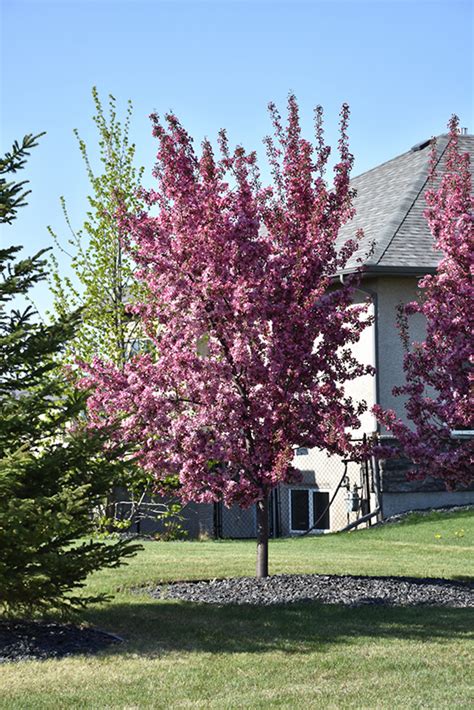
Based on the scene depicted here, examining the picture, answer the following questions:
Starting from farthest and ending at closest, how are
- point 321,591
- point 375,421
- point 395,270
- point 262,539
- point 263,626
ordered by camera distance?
point 375,421, point 395,270, point 262,539, point 321,591, point 263,626

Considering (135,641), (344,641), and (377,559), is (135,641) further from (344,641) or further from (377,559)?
(377,559)

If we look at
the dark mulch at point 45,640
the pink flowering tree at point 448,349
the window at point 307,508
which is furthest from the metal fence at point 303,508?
the dark mulch at point 45,640

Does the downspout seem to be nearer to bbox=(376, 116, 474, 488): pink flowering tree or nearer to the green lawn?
bbox=(376, 116, 474, 488): pink flowering tree

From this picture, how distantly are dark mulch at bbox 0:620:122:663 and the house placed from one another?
11.6 metres

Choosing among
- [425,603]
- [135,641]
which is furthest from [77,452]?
[425,603]

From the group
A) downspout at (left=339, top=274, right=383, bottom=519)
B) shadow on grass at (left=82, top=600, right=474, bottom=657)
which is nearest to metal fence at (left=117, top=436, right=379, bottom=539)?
downspout at (left=339, top=274, right=383, bottom=519)

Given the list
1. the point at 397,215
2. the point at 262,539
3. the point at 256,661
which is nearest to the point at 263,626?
the point at 256,661

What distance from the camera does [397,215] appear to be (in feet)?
73.2

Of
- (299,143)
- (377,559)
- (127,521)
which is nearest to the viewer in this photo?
(299,143)

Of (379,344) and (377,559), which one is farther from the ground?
(379,344)

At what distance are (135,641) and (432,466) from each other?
15.2 feet

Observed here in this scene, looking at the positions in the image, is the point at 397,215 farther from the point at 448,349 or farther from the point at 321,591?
the point at 321,591

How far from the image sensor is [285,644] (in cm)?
822

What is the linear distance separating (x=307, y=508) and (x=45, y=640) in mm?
14067
